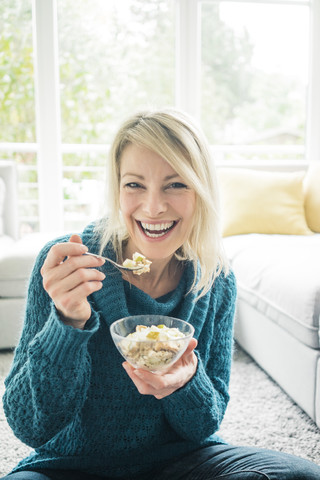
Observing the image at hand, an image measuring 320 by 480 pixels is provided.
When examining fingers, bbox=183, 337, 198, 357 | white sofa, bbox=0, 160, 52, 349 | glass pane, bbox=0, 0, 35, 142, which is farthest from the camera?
glass pane, bbox=0, 0, 35, 142

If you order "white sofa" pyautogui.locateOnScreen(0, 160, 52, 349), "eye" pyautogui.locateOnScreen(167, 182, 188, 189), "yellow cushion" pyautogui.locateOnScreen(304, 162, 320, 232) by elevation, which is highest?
"eye" pyautogui.locateOnScreen(167, 182, 188, 189)

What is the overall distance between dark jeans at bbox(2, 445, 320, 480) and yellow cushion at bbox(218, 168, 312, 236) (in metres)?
2.03

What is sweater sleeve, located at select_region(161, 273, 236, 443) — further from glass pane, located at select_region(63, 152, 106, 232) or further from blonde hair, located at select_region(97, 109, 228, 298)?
glass pane, located at select_region(63, 152, 106, 232)

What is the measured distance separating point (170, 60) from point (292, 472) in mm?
3775

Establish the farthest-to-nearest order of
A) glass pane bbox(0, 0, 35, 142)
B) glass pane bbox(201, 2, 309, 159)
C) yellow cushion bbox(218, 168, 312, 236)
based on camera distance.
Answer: glass pane bbox(201, 2, 309, 159), glass pane bbox(0, 0, 35, 142), yellow cushion bbox(218, 168, 312, 236)

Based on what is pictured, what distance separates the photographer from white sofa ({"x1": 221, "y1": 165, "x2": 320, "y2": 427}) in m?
1.71

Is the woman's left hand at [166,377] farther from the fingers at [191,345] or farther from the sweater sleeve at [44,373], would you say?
the sweater sleeve at [44,373]

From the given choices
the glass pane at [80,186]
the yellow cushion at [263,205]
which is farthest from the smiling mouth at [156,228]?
the glass pane at [80,186]

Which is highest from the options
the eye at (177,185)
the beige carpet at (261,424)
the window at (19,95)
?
the window at (19,95)

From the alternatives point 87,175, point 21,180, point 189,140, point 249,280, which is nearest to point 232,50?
point 87,175

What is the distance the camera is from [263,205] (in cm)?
296

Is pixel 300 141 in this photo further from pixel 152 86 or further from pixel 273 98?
pixel 152 86

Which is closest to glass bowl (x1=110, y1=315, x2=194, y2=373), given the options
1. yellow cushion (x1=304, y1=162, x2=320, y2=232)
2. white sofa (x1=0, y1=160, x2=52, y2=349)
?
white sofa (x1=0, y1=160, x2=52, y2=349)

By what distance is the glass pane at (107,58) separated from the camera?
3.85m
